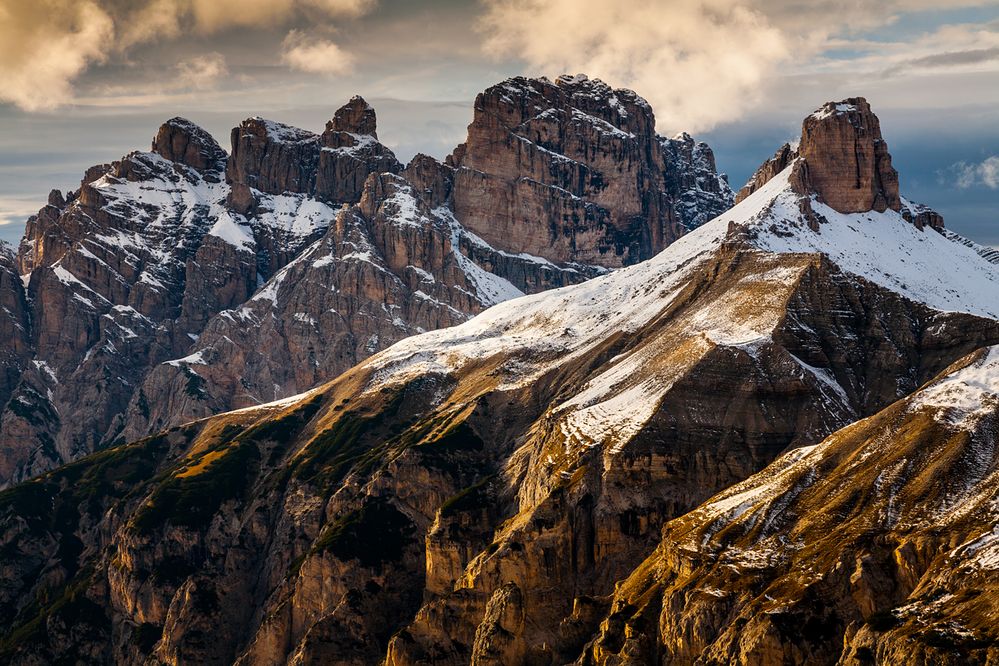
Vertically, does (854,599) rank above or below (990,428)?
below

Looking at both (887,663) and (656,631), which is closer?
(887,663)

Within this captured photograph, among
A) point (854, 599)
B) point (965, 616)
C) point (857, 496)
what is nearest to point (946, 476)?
point (857, 496)

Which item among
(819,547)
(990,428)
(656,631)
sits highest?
(990,428)

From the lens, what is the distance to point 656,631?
192875mm

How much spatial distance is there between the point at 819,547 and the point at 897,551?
41.9ft

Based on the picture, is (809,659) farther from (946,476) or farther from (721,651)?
(946,476)

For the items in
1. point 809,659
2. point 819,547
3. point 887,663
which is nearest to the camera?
point 887,663

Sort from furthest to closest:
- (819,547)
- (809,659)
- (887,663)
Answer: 1. (819,547)
2. (809,659)
3. (887,663)

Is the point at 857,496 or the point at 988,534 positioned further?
the point at 857,496

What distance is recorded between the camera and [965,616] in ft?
507

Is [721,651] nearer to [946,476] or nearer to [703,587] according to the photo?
[703,587]

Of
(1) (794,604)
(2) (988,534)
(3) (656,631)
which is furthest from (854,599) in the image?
(3) (656,631)

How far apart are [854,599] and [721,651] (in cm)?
1793

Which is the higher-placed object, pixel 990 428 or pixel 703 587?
pixel 990 428
